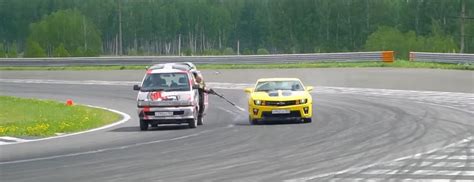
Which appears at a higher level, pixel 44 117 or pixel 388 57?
pixel 388 57

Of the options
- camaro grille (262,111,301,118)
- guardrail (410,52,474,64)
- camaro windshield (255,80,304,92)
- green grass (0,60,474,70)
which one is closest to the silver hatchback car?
camaro grille (262,111,301,118)

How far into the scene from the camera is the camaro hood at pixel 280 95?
74.8ft

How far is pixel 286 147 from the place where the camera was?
16.7 meters

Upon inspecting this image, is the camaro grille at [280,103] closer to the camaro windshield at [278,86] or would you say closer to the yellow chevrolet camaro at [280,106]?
the yellow chevrolet camaro at [280,106]

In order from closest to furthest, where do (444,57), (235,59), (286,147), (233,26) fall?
1. (286,147)
2. (444,57)
3. (235,59)
4. (233,26)

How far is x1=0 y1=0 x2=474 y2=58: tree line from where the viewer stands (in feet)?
351

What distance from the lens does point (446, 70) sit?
43.3 m

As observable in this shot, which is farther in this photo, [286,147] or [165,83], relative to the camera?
[165,83]

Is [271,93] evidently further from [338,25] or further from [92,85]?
[338,25]

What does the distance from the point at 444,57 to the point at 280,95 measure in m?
25.8

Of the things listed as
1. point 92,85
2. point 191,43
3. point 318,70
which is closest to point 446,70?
point 318,70

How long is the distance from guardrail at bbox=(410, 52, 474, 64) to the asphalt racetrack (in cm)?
1153

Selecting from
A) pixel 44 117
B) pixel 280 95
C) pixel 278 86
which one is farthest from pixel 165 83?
pixel 44 117

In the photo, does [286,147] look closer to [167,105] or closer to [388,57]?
[167,105]
